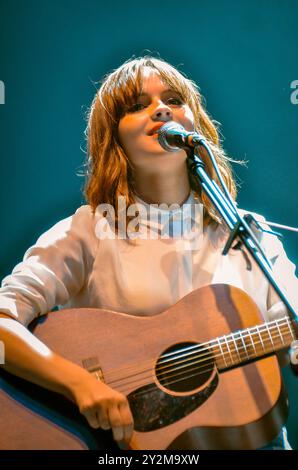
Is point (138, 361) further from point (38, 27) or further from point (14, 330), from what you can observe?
point (38, 27)

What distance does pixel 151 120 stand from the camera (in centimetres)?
162

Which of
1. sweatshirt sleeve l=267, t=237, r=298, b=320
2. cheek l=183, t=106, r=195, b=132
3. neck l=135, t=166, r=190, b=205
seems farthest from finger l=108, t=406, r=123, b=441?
cheek l=183, t=106, r=195, b=132

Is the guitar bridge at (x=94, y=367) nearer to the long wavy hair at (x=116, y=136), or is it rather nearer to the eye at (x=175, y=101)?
the long wavy hair at (x=116, y=136)

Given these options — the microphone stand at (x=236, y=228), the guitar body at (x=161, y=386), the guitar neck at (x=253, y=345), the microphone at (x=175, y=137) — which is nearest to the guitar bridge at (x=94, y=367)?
the guitar body at (x=161, y=386)

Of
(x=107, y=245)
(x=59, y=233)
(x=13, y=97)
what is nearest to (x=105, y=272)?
(x=107, y=245)

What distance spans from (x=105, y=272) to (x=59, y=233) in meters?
0.19

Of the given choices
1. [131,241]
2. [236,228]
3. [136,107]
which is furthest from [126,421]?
[136,107]

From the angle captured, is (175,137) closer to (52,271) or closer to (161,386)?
(52,271)

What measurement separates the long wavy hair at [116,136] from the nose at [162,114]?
0.12 m

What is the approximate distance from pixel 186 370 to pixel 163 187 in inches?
25.7

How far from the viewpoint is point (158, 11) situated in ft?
6.68

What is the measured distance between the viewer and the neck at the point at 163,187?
1.76m

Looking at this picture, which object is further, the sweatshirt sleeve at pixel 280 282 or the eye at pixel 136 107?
the eye at pixel 136 107
